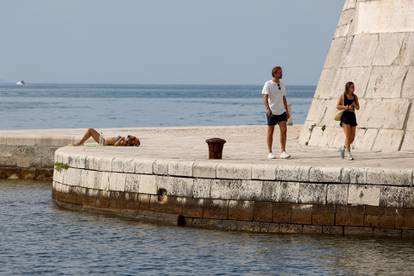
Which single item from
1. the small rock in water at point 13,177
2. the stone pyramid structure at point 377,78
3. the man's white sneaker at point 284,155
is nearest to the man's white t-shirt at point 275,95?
the man's white sneaker at point 284,155

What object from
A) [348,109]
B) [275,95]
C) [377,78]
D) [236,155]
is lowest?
[236,155]

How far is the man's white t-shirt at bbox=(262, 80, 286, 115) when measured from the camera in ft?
69.4

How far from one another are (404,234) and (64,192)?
291 inches

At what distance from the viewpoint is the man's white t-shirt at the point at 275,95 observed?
69.4 feet

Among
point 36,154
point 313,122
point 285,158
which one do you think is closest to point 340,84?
point 313,122

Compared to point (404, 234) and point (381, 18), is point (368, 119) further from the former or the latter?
point (404, 234)

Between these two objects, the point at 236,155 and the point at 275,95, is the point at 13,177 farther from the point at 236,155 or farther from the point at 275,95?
the point at 275,95

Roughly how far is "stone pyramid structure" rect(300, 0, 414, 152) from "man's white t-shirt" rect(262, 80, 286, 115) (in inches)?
103

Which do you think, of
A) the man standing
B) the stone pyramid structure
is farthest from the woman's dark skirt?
the stone pyramid structure

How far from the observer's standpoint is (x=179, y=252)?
1819cm

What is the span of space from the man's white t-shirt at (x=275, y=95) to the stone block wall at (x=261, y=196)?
1.84 m

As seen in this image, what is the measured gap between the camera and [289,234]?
1917 cm

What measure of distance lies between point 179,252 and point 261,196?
1863mm

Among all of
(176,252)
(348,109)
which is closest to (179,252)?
(176,252)
